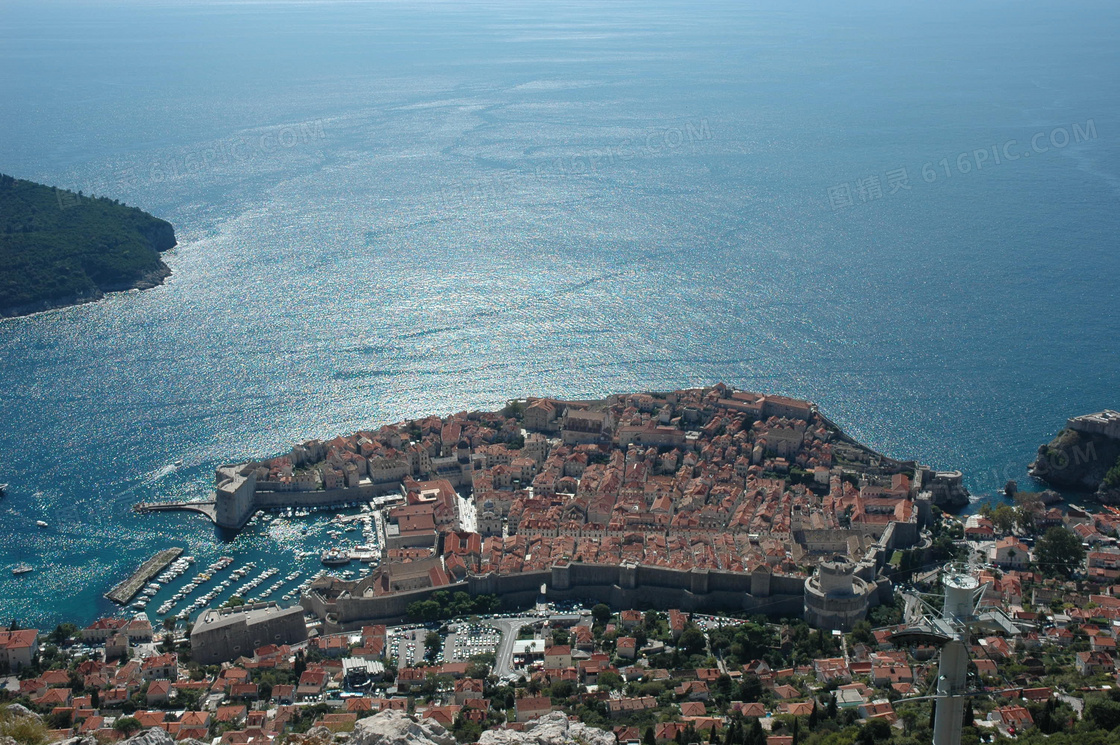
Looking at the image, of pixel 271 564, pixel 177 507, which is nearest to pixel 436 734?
pixel 271 564

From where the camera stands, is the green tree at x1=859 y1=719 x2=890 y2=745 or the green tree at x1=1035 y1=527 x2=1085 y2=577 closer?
the green tree at x1=859 y1=719 x2=890 y2=745

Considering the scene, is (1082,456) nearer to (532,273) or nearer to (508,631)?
(508,631)

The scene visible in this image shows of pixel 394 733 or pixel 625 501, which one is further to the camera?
pixel 625 501

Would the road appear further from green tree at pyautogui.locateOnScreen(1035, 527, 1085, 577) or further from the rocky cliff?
the rocky cliff

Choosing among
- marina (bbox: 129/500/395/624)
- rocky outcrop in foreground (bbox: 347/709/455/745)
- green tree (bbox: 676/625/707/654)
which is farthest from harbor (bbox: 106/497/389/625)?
rocky outcrop in foreground (bbox: 347/709/455/745)

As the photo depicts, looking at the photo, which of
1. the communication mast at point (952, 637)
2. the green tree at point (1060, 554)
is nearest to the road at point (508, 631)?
the green tree at point (1060, 554)
